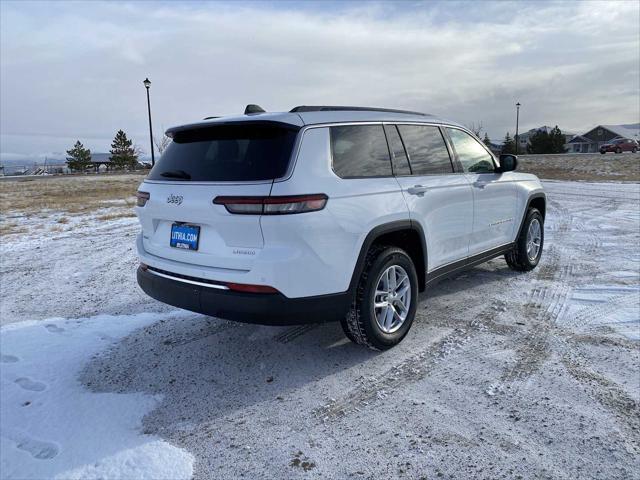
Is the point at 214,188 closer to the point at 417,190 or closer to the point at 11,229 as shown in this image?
the point at 417,190

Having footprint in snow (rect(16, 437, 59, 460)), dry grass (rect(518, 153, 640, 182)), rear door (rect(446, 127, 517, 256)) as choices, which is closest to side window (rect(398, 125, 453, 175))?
rear door (rect(446, 127, 517, 256))

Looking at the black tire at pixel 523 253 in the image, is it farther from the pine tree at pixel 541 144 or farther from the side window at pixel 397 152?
the pine tree at pixel 541 144

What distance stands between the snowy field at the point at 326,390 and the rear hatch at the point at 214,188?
3.16 ft

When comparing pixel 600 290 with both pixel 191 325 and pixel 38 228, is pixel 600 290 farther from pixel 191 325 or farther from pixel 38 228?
pixel 38 228

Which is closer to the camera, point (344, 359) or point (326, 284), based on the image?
point (326, 284)

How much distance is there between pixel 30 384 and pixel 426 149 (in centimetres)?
368

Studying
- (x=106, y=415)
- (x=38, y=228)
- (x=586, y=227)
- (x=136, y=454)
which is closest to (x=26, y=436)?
(x=106, y=415)

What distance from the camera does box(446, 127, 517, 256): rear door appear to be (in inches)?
185

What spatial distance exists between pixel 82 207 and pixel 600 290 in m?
13.1

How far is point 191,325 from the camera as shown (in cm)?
439

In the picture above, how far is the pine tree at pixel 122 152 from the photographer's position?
2516 inches

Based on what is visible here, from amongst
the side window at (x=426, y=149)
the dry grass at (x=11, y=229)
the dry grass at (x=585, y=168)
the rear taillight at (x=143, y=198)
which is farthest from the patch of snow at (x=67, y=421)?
the dry grass at (x=585, y=168)

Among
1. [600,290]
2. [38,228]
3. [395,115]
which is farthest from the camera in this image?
[38,228]

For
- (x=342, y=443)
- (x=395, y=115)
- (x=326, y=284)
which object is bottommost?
(x=342, y=443)
